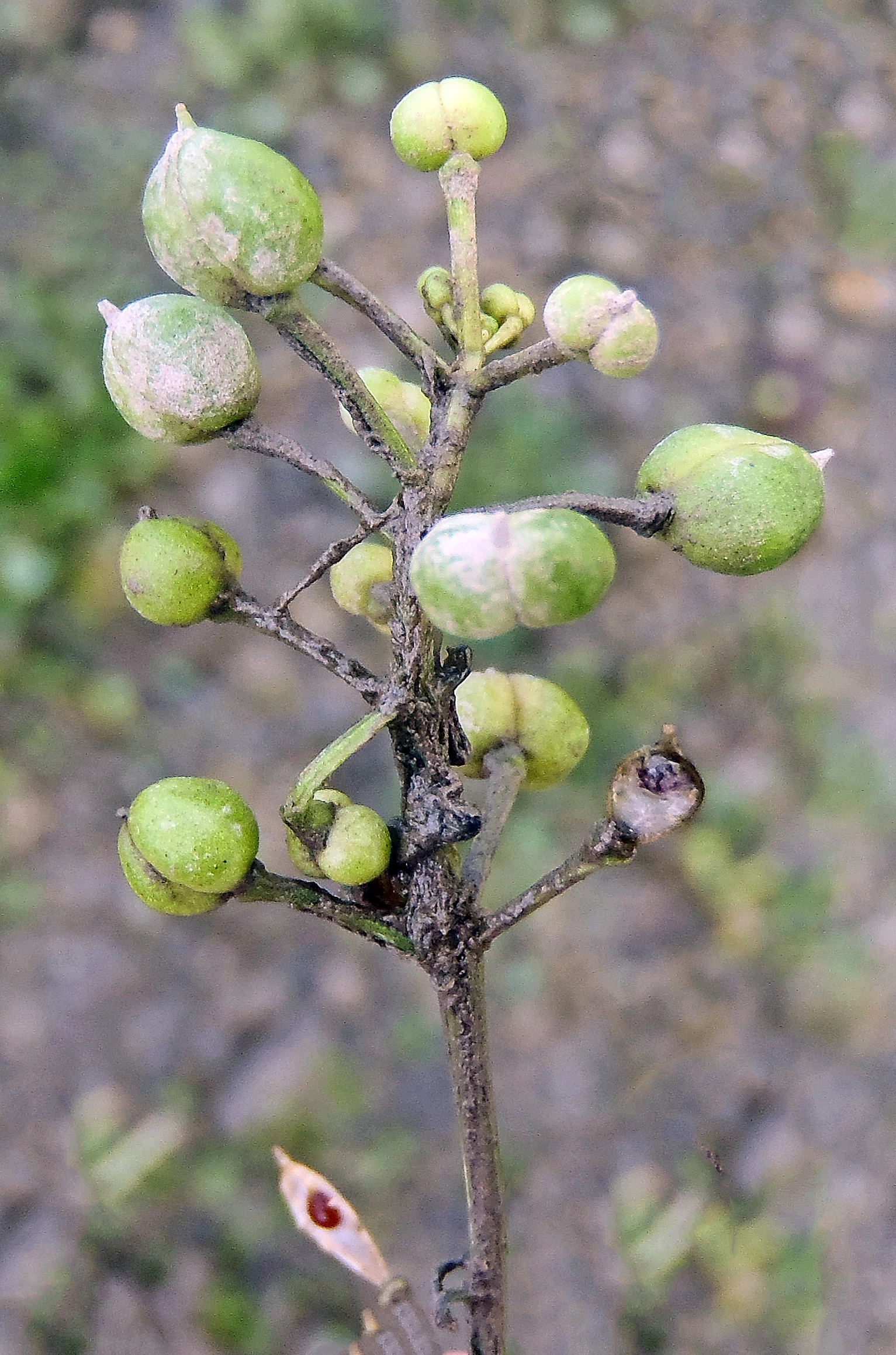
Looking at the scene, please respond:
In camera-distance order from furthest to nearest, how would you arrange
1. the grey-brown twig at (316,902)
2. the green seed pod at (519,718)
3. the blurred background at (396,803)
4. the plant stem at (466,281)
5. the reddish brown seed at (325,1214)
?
the blurred background at (396,803)
the reddish brown seed at (325,1214)
the green seed pod at (519,718)
the grey-brown twig at (316,902)
the plant stem at (466,281)

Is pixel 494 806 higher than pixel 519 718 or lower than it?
lower

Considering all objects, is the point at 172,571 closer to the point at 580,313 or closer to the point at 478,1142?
the point at 580,313

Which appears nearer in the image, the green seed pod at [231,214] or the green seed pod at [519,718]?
the green seed pod at [231,214]

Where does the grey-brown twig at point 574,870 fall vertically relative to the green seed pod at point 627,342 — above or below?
below

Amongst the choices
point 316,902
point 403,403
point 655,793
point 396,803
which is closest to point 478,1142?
point 316,902

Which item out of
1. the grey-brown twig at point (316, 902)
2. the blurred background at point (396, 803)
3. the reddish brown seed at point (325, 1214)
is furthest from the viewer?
the blurred background at point (396, 803)

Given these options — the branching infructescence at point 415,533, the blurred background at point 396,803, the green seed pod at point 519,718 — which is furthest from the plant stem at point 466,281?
the blurred background at point 396,803

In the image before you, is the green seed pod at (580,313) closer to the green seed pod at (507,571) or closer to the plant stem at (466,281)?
the plant stem at (466,281)
